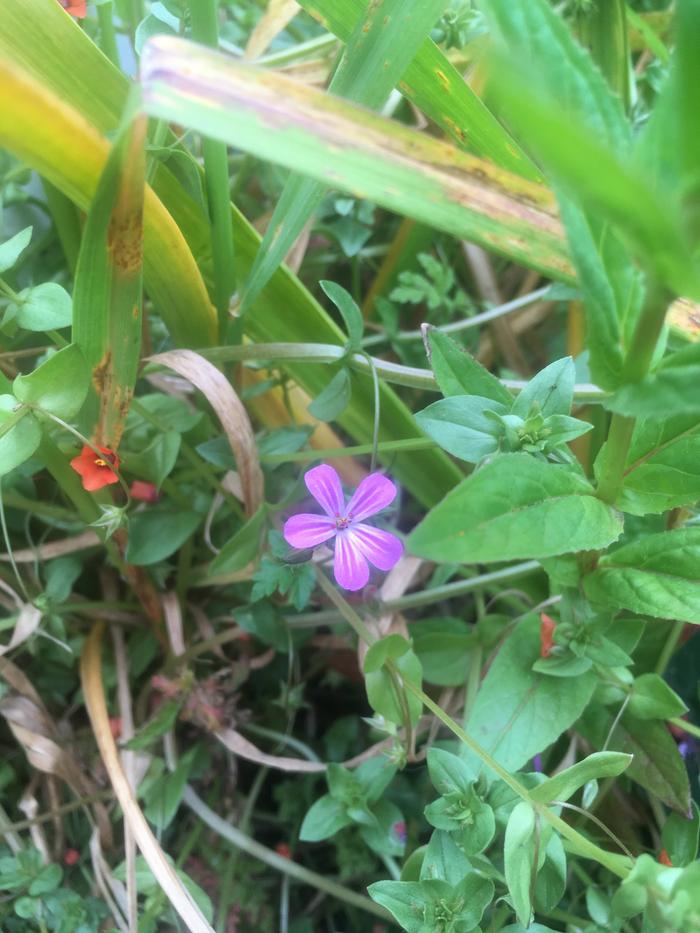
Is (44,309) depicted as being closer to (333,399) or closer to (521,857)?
(333,399)

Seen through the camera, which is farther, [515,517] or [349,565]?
[349,565]

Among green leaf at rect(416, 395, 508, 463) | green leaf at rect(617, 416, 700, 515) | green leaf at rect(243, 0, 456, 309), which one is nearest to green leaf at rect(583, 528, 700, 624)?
green leaf at rect(617, 416, 700, 515)

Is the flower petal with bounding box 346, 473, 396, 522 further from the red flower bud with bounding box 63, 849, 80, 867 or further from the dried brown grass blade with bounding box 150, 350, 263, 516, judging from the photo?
the red flower bud with bounding box 63, 849, 80, 867

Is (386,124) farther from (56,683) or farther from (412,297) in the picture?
(56,683)

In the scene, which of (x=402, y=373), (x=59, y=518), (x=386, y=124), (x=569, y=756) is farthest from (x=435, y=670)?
(x=386, y=124)

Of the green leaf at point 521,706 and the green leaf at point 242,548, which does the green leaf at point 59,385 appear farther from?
the green leaf at point 521,706

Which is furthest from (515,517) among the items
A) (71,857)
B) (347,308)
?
(71,857)
